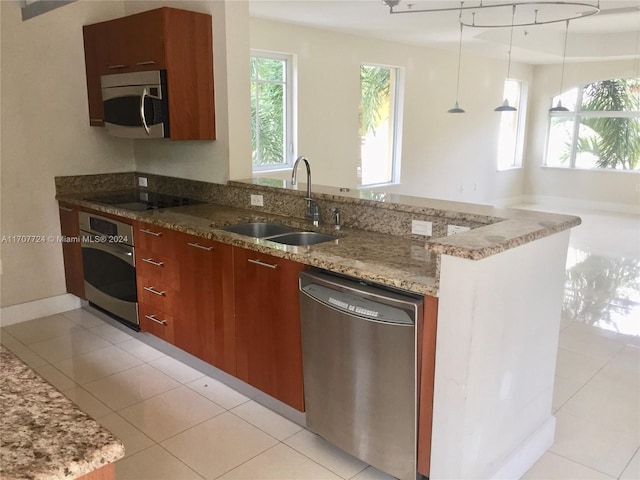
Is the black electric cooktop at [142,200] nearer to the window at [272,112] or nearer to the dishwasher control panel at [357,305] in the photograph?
the dishwasher control panel at [357,305]

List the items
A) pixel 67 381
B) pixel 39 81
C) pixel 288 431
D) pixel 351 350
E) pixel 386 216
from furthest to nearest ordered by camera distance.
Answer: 1. pixel 39 81
2. pixel 67 381
3. pixel 386 216
4. pixel 288 431
5. pixel 351 350

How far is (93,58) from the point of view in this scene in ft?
12.5

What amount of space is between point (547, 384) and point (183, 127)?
255cm

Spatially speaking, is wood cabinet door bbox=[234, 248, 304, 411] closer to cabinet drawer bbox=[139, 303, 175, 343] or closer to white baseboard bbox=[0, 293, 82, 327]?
cabinet drawer bbox=[139, 303, 175, 343]

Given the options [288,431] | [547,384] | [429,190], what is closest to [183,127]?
[288,431]

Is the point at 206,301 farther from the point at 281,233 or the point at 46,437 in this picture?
the point at 46,437

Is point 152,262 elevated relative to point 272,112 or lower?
lower

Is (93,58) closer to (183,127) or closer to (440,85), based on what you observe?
(183,127)

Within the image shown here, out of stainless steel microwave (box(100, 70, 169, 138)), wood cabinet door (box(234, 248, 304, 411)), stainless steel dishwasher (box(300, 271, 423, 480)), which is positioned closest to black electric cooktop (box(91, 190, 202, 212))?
stainless steel microwave (box(100, 70, 169, 138))

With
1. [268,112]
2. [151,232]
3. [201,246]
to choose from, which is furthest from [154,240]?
[268,112]

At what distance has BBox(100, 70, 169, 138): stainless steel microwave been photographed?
129 inches

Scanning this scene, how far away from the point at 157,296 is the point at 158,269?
0.59 feet

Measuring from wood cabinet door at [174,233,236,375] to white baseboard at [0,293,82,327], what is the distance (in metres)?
1.49

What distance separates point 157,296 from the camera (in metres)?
3.25
